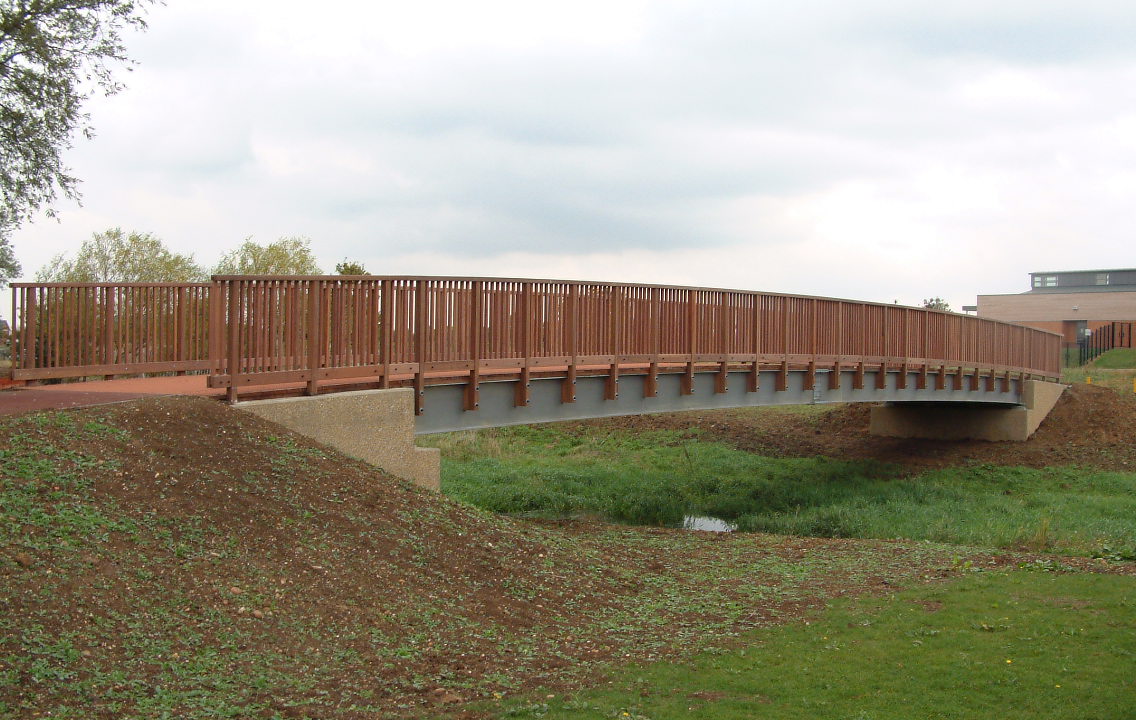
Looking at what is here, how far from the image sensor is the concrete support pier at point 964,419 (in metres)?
33.7

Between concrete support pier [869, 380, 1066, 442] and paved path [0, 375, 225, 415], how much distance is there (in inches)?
996

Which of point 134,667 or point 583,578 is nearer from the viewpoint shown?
point 134,667

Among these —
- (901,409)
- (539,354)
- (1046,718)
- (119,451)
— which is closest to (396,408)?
(539,354)

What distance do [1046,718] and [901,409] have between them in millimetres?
28777

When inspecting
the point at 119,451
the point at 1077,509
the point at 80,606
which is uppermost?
the point at 119,451

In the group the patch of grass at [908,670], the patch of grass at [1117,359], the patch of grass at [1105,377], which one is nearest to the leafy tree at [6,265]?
the patch of grass at [908,670]

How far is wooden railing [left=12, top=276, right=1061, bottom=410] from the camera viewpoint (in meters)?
12.8

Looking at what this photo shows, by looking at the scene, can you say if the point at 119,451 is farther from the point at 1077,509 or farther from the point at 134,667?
the point at 1077,509

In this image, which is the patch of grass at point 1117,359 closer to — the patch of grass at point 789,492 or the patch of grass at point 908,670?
the patch of grass at point 789,492

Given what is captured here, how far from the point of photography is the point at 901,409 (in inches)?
1378

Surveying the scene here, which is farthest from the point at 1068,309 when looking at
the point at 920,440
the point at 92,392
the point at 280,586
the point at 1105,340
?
the point at 280,586

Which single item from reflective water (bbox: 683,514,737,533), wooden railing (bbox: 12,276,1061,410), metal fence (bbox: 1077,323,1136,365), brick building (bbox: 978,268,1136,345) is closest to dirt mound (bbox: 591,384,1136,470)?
reflective water (bbox: 683,514,737,533)

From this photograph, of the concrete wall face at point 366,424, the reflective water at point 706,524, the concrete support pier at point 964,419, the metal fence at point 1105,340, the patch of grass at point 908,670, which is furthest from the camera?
the metal fence at point 1105,340

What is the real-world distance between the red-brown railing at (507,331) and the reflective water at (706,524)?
2.86 m
